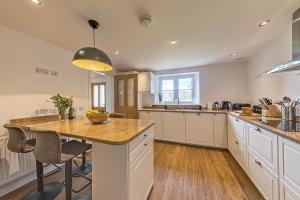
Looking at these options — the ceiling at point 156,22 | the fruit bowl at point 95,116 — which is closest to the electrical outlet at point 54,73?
the ceiling at point 156,22

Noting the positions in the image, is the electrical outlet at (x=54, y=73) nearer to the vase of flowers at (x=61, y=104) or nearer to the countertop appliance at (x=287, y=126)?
the vase of flowers at (x=61, y=104)

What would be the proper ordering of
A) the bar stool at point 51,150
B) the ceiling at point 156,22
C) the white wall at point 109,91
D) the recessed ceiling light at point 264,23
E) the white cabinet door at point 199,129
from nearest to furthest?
the bar stool at point 51,150, the ceiling at point 156,22, the recessed ceiling light at point 264,23, the white cabinet door at point 199,129, the white wall at point 109,91

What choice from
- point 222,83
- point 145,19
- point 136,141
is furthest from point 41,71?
point 222,83

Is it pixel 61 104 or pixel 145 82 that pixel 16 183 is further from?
pixel 145 82

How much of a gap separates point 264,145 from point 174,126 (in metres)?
2.23

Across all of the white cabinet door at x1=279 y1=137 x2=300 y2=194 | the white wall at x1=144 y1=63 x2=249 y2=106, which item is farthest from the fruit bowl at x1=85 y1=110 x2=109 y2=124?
the white wall at x1=144 y1=63 x2=249 y2=106

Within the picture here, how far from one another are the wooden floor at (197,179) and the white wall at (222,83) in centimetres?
152

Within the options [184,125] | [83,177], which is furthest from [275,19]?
[83,177]

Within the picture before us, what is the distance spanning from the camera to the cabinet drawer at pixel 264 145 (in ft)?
4.16

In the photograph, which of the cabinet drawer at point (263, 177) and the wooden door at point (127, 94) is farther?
the wooden door at point (127, 94)

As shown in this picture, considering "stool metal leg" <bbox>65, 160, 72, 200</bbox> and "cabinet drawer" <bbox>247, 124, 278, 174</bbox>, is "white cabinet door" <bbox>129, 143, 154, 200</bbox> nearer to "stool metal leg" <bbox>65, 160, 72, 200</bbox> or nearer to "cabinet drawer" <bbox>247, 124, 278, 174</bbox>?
"stool metal leg" <bbox>65, 160, 72, 200</bbox>

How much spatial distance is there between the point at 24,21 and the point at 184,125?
348 centimetres

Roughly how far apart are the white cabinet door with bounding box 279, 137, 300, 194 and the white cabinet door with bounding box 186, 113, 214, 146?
2043 millimetres

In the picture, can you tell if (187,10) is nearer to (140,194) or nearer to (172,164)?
(140,194)
